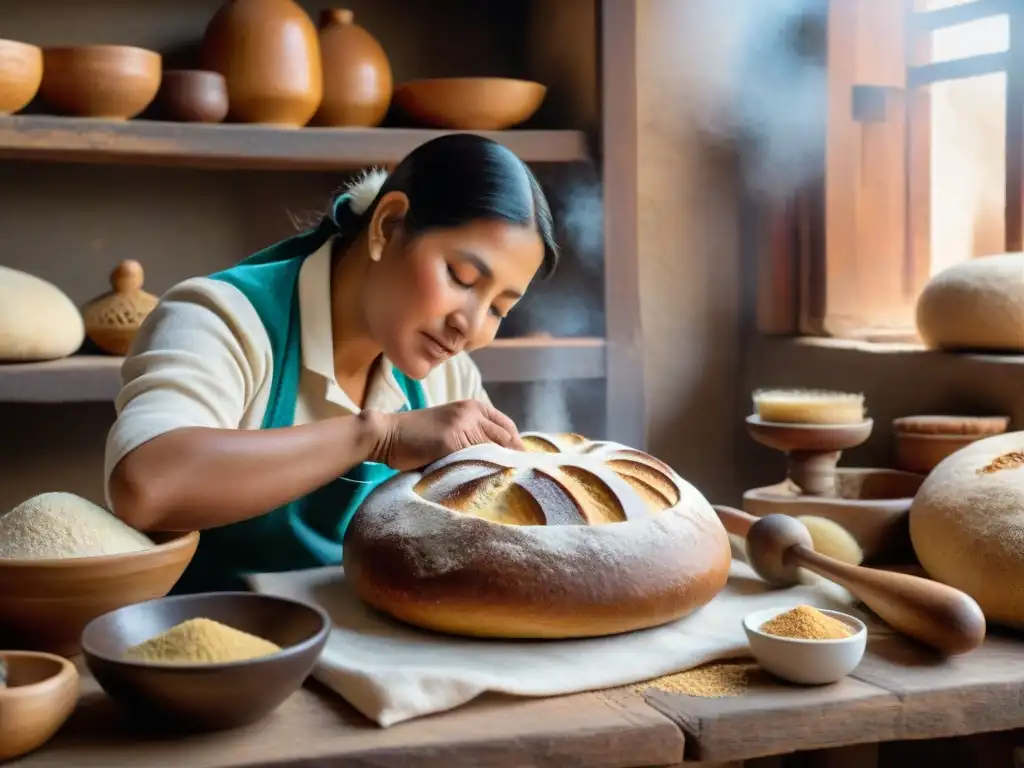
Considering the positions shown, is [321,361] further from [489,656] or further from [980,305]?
[980,305]

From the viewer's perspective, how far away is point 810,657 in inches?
38.1

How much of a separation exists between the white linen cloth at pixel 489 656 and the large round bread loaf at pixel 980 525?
0.14m

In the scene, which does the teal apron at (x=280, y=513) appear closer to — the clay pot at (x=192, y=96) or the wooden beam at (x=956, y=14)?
the clay pot at (x=192, y=96)

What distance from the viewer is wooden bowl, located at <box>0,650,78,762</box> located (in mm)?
807

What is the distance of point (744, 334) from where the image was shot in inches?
107

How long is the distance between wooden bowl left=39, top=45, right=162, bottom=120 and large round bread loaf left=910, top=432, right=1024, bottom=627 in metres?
1.63

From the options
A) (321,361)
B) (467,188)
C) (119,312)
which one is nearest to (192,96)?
(119,312)

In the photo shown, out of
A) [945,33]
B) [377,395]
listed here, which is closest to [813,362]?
[945,33]

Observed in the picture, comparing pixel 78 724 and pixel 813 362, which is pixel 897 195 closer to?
pixel 813 362

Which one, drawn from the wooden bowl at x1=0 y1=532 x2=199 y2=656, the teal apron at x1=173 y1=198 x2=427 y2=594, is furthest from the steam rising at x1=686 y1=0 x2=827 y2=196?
the wooden bowl at x1=0 y1=532 x2=199 y2=656

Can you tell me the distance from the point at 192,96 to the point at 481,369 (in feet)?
2.65

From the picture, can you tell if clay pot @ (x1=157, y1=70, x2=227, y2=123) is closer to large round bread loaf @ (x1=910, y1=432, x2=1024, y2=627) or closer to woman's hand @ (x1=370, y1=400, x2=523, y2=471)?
woman's hand @ (x1=370, y1=400, x2=523, y2=471)

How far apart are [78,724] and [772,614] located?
645 millimetres

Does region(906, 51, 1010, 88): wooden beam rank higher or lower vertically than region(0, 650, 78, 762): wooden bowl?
higher
